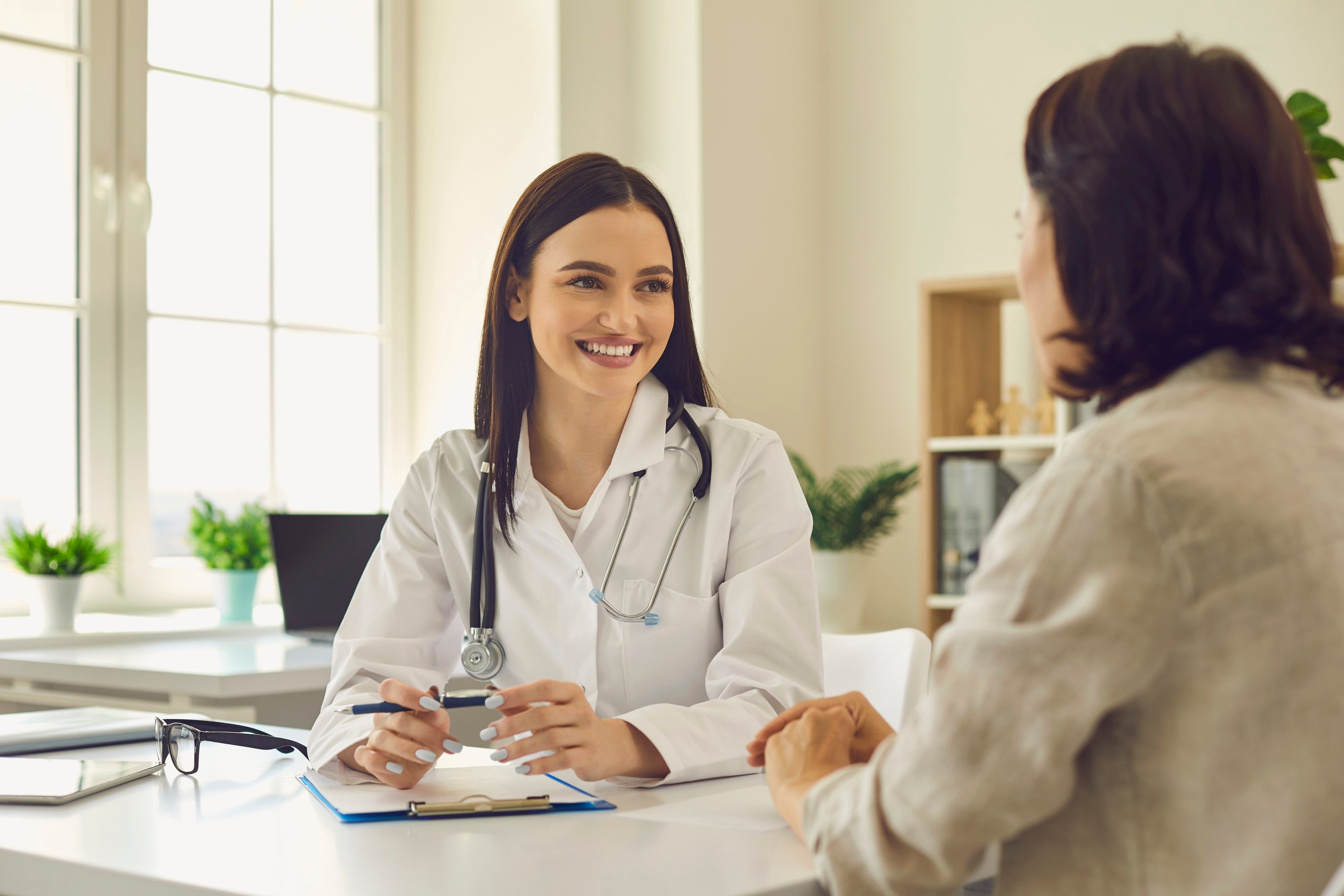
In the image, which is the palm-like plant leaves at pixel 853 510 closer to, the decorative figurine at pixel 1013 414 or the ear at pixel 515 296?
the decorative figurine at pixel 1013 414

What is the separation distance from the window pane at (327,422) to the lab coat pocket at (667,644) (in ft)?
7.81

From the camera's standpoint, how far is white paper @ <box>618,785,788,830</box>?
3.46 ft

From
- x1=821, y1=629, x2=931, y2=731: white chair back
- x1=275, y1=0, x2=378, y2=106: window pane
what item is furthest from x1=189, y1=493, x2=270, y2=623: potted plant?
x1=821, y1=629, x2=931, y2=731: white chair back

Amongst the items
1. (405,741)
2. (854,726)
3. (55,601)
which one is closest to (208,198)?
(55,601)

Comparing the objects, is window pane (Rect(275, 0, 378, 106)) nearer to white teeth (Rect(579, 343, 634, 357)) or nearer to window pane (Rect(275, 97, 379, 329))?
window pane (Rect(275, 97, 379, 329))

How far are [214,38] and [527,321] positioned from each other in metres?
2.32

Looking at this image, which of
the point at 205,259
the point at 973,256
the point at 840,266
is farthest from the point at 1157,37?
the point at 205,259

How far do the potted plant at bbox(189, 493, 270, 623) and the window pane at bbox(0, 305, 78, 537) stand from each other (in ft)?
1.16

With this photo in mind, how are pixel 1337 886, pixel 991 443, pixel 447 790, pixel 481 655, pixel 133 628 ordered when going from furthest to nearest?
1. pixel 991 443
2. pixel 133 628
3. pixel 481 655
4. pixel 447 790
5. pixel 1337 886

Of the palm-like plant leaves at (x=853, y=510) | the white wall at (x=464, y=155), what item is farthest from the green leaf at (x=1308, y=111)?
the white wall at (x=464, y=155)

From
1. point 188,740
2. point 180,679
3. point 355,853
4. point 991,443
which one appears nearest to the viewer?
point 355,853

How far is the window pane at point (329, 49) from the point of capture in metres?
3.69

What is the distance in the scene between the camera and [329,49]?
3783 millimetres

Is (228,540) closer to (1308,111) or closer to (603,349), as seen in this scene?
(603,349)
